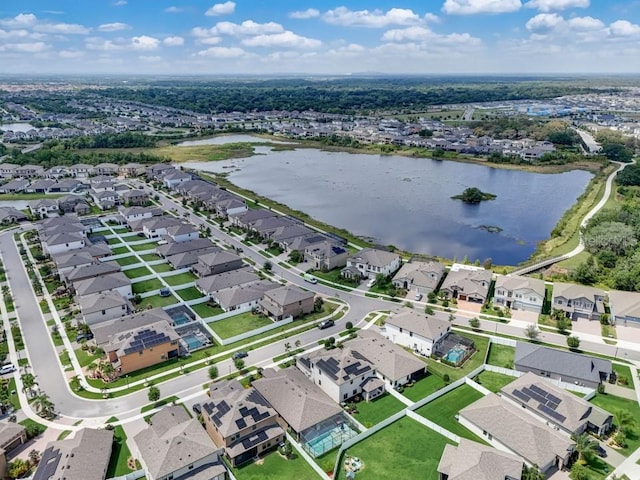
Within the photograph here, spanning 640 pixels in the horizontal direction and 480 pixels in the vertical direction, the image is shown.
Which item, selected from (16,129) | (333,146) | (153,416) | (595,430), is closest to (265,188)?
(333,146)

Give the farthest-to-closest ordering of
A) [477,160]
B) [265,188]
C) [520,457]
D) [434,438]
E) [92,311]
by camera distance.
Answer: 1. [477,160]
2. [265,188]
3. [92,311]
4. [434,438]
5. [520,457]

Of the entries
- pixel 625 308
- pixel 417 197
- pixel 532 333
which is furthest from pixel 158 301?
pixel 417 197

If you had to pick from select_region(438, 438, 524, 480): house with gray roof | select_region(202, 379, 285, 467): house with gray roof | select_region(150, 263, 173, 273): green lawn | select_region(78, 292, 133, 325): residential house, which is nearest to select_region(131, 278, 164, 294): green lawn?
select_region(150, 263, 173, 273): green lawn

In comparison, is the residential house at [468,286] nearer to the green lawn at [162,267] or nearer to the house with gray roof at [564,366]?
the house with gray roof at [564,366]

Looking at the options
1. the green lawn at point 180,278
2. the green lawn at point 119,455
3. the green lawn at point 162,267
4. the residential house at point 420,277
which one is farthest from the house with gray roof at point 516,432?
the green lawn at point 162,267

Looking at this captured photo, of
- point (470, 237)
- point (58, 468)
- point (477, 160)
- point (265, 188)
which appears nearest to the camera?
point (58, 468)

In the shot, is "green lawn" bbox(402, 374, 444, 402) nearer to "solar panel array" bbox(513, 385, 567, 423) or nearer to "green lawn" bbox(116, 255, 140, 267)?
"solar panel array" bbox(513, 385, 567, 423)

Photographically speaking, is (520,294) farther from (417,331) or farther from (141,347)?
(141,347)

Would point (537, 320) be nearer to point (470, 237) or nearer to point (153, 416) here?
point (470, 237)
